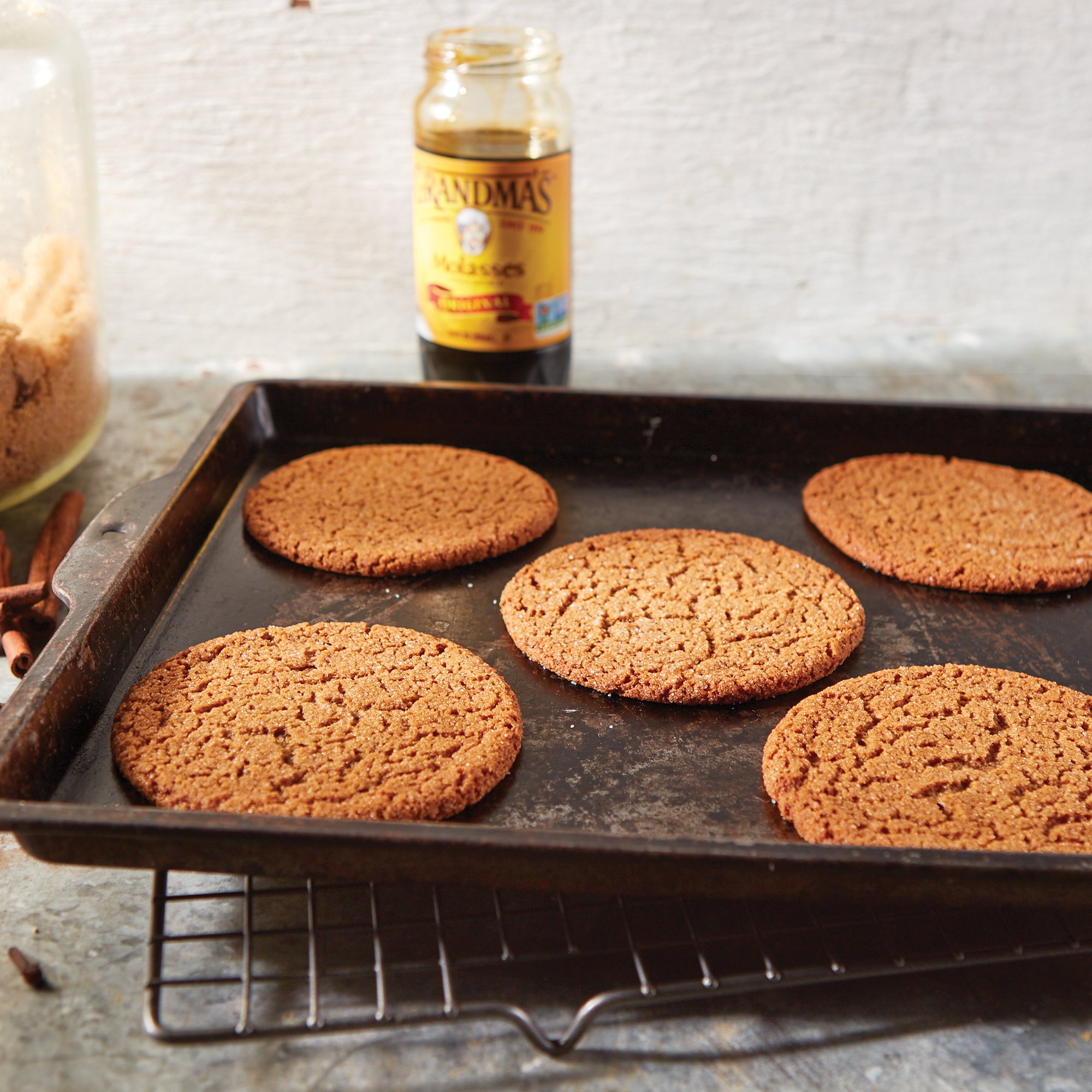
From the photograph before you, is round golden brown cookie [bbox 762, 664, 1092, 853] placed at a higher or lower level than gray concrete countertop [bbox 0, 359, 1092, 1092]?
higher

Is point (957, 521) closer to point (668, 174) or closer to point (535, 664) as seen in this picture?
point (535, 664)

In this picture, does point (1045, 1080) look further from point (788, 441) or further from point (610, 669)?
point (788, 441)

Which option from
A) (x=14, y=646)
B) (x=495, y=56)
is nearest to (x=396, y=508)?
(x=14, y=646)

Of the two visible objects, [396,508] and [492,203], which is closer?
[396,508]

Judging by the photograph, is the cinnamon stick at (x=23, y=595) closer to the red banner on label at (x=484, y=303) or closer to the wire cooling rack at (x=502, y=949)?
the wire cooling rack at (x=502, y=949)

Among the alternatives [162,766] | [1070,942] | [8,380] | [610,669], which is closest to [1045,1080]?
[1070,942]

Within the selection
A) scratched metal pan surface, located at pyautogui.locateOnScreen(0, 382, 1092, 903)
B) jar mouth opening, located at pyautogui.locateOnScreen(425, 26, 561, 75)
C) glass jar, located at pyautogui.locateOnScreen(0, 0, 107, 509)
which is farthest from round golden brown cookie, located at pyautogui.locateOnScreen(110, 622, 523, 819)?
jar mouth opening, located at pyautogui.locateOnScreen(425, 26, 561, 75)

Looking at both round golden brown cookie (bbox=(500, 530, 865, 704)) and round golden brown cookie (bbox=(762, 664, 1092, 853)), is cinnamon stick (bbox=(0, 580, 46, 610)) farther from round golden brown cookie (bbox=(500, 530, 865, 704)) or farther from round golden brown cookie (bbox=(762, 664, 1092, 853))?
round golden brown cookie (bbox=(762, 664, 1092, 853))
